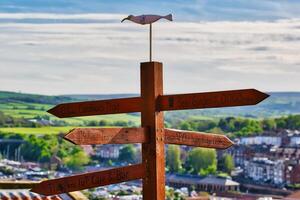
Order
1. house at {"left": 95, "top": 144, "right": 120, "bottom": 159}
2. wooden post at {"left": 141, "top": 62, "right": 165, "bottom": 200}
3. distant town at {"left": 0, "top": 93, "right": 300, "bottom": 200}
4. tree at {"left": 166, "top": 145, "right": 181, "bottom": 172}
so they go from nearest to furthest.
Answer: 1. wooden post at {"left": 141, "top": 62, "right": 165, "bottom": 200}
2. distant town at {"left": 0, "top": 93, "right": 300, "bottom": 200}
3. tree at {"left": 166, "top": 145, "right": 181, "bottom": 172}
4. house at {"left": 95, "top": 144, "right": 120, "bottom": 159}

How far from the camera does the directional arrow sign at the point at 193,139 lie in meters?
1.72

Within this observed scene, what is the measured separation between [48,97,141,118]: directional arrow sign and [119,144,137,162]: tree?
113 feet

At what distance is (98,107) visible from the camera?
169 centimetres

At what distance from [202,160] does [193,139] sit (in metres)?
36.3

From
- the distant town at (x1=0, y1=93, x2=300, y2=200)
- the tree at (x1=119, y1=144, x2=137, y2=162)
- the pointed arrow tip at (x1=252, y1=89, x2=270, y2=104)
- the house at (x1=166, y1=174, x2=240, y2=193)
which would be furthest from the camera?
the tree at (x1=119, y1=144, x2=137, y2=162)

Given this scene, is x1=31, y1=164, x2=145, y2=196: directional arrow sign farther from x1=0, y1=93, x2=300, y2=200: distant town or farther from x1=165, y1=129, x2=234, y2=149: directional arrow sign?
x1=0, y1=93, x2=300, y2=200: distant town

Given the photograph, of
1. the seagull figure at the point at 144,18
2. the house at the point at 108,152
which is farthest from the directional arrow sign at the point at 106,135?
the house at the point at 108,152

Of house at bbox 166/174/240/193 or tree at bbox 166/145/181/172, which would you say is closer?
house at bbox 166/174/240/193

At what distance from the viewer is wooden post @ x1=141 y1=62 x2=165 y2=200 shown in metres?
1.69

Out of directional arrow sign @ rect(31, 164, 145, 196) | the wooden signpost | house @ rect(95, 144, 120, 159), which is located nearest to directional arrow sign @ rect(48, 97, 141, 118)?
the wooden signpost

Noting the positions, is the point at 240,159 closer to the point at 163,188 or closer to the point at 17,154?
the point at 17,154

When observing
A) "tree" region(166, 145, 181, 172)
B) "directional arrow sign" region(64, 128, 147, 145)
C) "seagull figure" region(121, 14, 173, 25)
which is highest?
"seagull figure" region(121, 14, 173, 25)

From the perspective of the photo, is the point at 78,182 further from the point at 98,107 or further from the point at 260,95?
the point at 260,95

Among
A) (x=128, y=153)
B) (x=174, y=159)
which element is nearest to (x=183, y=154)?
(x=174, y=159)
